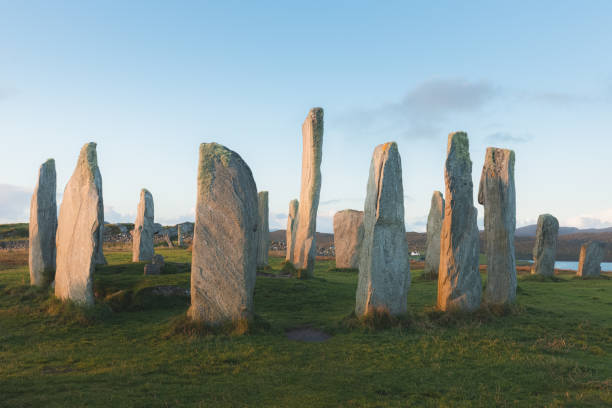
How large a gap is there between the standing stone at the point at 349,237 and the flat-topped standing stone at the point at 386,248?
1481 centimetres

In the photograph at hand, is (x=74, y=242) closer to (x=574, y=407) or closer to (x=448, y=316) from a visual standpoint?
(x=448, y=316)

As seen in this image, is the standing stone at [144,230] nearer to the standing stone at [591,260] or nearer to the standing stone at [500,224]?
the standing stone at [500,224]

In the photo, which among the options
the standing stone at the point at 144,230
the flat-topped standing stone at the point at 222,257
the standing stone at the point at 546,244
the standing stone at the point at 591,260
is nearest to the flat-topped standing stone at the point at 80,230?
the flat-topped standing stone at the point at 222,257

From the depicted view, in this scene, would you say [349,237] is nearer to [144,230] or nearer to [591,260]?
[144,230]

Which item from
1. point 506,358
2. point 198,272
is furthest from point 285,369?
point 506,358

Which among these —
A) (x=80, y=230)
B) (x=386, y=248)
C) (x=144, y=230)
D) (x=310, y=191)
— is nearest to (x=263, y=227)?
(x=144, y=230)

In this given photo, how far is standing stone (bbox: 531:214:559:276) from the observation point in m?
24.1

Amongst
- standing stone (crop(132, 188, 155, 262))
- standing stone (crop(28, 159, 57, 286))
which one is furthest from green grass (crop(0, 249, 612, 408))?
standing stone (crop(132, 188, 155, 262))

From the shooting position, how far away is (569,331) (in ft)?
37.6

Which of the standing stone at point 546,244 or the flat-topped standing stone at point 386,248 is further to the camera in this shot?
the standing stone at point 546,244

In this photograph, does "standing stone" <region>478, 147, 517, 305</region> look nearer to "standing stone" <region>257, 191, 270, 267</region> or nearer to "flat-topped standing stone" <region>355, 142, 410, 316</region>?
"flat-topped standing stone" <region>355, 142, 410, 316</region>

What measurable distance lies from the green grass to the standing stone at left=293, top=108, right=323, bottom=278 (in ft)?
20.0

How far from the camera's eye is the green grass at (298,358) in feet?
23.0

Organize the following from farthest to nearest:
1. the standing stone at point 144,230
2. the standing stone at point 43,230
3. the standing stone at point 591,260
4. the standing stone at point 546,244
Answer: the standing stone at point 591,260, the standing stone at point 144,230, the standing stone at point 546,244, the standing stone at point 43,230
